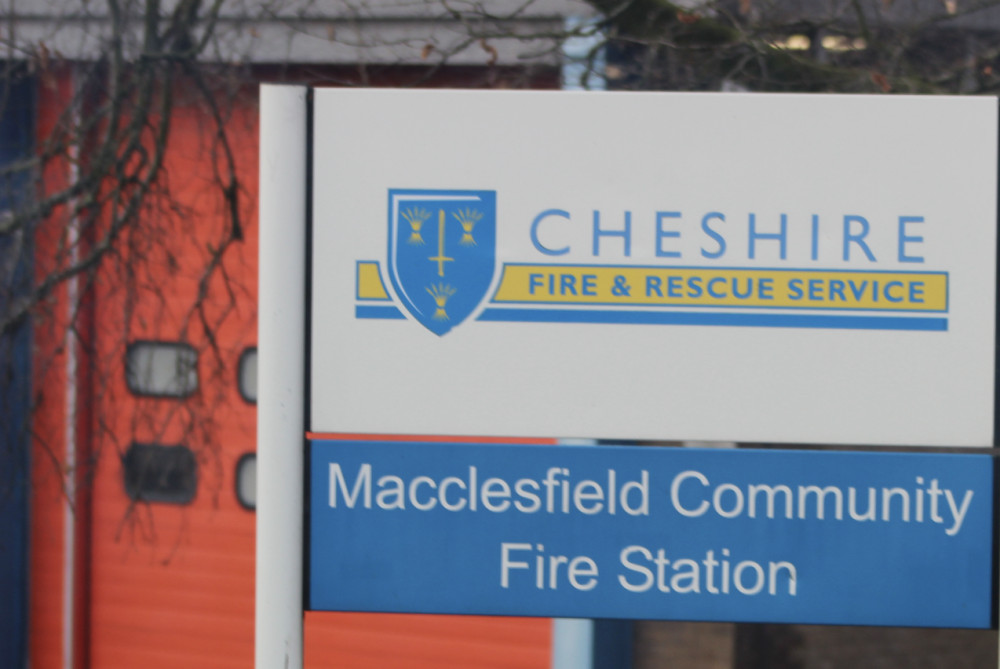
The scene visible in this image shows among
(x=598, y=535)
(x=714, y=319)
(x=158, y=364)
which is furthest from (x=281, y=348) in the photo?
(x=158, y=364)

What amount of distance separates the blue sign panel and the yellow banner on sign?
288mm

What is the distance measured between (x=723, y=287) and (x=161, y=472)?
340cm

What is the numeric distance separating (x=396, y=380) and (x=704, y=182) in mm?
688

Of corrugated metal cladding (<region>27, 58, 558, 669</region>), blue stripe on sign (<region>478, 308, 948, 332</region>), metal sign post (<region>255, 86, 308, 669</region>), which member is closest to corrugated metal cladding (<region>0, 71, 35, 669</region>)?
corrugated metal cladding (<region>27, 58, 558, 669</region>)

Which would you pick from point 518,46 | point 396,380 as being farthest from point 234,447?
point 396,380

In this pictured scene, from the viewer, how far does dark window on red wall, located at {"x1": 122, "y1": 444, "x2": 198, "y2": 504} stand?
4434 mm

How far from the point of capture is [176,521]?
175 inches

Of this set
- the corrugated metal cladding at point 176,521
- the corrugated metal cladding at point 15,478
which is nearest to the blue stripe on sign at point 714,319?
the corrugated metal cladding at point 176,521

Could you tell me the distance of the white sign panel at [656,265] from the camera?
1784mm

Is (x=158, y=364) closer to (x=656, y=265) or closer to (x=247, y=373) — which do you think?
(x=247, y=373)

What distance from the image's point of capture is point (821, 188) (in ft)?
5.88

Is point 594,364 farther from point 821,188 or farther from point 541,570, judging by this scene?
point 821,188

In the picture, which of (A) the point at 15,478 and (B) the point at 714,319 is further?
(A) the point at 15,478

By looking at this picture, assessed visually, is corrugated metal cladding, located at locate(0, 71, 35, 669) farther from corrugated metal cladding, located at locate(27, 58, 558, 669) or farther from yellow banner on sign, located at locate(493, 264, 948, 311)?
yellow banner on sign, located at locate(493, 264, 948, 311)
